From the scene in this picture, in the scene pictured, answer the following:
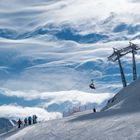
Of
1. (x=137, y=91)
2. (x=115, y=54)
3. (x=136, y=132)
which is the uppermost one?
(x=115, y=54)

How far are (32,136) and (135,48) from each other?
184ft

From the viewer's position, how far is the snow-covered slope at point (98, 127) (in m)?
39.1

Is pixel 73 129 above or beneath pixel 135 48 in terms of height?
beneath

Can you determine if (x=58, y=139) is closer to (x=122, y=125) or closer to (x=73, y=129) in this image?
(x=73, y=129)

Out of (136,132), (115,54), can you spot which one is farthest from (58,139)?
(115,54)

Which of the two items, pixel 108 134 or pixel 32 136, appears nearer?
pixel 108 134

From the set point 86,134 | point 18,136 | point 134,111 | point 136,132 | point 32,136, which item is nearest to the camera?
point 136,132

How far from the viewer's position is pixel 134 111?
46.5m

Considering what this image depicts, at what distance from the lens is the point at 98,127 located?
44.2 meters

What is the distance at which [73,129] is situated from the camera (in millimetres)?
46656

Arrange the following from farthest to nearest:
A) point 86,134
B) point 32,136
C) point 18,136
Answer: point 18,136, point 32,136, point 86,134

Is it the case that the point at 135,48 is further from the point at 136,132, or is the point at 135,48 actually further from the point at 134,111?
the point at 136,132

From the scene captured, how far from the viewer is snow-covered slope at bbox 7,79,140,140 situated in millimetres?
39125

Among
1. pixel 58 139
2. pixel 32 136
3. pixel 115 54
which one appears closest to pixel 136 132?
pixel 58 139
